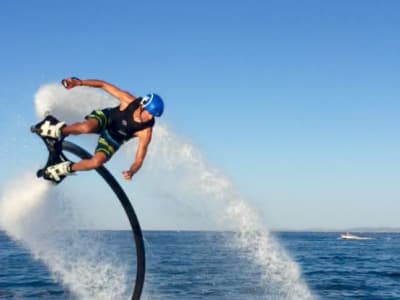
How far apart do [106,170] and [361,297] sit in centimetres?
2224

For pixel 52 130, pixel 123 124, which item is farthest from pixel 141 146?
pixel 52 130

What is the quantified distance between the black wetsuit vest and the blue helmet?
0.69 feet

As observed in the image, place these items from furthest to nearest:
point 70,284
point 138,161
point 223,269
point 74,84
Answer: point 223,269 → point 70,284 → point 138,161 → point 74,84

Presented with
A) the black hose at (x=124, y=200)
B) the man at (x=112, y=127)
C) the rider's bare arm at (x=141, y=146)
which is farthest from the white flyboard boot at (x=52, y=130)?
the rider's bare arm at (x=141, y=146)

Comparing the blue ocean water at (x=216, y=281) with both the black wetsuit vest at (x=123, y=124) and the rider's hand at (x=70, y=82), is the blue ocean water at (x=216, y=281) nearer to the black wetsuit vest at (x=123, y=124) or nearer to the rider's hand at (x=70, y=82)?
the black wetsuit vest at (x=123, y=124)

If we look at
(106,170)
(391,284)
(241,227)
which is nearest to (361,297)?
(391,284)

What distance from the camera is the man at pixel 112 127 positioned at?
9.39 m

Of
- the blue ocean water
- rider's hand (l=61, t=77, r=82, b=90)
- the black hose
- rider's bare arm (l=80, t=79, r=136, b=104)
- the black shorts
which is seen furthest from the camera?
the blue ocean water

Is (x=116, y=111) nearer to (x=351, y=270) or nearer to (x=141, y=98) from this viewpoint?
(x=141, y=98)

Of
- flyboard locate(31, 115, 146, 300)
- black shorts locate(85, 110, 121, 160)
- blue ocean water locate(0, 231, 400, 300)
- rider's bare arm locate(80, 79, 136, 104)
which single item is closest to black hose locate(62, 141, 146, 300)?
flyboard locate(31, 115, 146, 300)

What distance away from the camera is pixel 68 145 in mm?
10094

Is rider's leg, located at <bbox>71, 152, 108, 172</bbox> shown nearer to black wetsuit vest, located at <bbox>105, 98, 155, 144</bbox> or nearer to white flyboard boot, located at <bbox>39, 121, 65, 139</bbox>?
black wetsuit vest, located at <bbox>105, 98, 155, 144</bbox>

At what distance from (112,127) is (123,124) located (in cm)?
19

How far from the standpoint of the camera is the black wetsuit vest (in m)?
9.80
